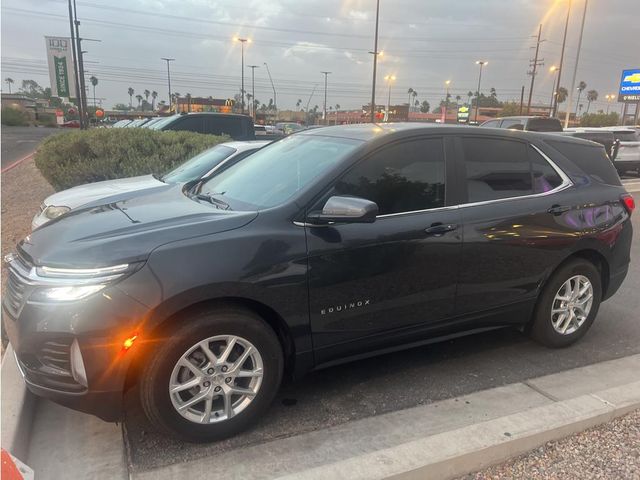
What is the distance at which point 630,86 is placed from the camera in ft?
131

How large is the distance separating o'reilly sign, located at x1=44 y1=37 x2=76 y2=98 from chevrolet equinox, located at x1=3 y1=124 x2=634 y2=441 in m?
22.4

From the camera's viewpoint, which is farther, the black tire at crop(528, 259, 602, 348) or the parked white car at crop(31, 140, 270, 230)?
the parked white car at crop(31, 140, 270, 230)

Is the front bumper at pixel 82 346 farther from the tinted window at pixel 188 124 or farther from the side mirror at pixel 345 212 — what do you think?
the tinted window at pixel 188 124

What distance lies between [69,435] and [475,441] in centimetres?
224

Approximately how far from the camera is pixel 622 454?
8.93 ft

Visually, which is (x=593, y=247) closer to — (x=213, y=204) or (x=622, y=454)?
(x=622, y=454)

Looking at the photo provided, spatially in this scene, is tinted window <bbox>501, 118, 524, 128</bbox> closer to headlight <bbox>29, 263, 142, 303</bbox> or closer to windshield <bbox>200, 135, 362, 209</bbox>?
windshield <bbox>200, 135, 362, 209</bbox>

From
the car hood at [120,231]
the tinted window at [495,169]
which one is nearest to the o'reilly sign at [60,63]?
the car hood at [120,231]

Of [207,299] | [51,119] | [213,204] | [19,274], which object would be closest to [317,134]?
[213,204]

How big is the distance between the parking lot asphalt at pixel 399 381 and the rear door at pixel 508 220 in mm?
527

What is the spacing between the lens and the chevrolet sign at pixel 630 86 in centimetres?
3959

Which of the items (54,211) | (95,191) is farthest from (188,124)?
(54,211)

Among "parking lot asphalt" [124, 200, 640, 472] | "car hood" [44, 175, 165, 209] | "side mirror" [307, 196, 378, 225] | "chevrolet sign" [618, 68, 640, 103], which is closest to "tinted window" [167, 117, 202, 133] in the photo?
"car hood" [44, 175, 165, 209]

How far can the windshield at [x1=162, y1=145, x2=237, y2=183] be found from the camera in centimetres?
654
